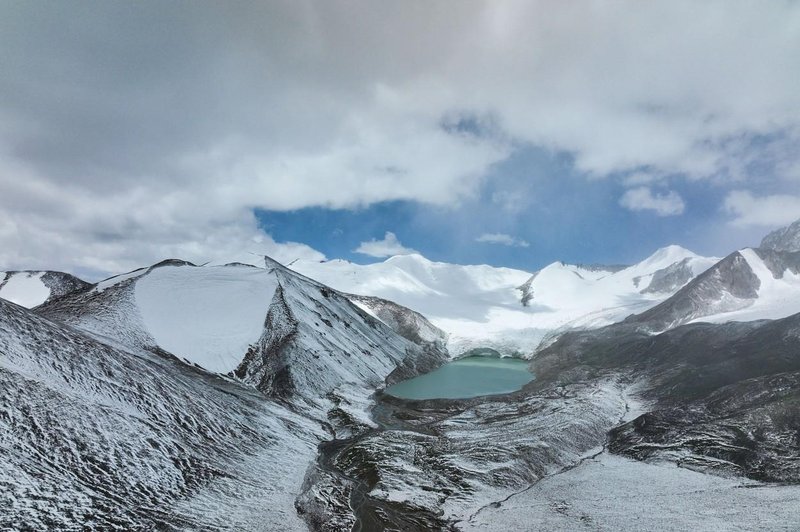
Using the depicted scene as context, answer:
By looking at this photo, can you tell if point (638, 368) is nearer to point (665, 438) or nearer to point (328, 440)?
point (665, 438)

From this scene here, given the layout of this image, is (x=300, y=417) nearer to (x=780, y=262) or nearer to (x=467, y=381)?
(x=467, y=381)

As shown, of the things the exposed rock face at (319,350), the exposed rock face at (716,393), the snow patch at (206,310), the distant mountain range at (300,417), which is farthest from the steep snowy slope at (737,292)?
the snow patch at (206,310)

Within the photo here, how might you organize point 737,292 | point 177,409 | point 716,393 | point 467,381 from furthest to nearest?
point 737,292, point 467,381, point 716,393, point 177,409

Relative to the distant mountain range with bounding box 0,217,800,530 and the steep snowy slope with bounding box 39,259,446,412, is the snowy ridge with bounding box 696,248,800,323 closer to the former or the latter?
the distant mountain range with bounding box 0,217,800,530

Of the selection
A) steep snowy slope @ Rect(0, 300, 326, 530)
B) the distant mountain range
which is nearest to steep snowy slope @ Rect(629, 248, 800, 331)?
the distant mountain range

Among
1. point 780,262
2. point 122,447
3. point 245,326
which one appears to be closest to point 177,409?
point 122,447

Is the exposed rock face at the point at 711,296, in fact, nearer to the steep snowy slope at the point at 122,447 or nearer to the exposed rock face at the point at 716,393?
the exposed rock face at the point at 716,393

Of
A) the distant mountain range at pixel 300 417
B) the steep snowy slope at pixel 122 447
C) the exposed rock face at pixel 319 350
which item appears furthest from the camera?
the exposed rock face at pixel 319 350
